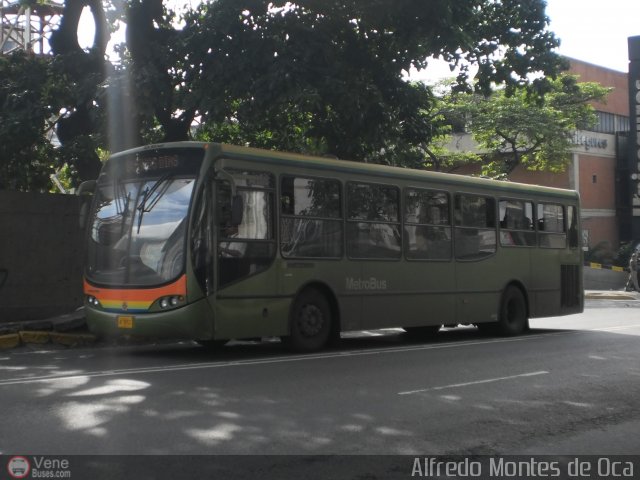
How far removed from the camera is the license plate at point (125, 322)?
39.7ft

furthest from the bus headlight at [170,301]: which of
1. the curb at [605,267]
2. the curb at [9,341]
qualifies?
the curb at [605,267]

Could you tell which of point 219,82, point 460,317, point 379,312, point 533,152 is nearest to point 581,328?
point 460,317

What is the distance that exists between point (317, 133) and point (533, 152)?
29028 mm

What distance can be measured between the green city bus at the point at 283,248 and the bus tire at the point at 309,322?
22 mm

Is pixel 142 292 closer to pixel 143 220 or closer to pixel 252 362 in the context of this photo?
pixel 143 220

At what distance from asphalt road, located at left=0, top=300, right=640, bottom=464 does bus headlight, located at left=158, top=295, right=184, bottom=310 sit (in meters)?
0.80

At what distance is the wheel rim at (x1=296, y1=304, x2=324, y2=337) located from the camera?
44.0 ft

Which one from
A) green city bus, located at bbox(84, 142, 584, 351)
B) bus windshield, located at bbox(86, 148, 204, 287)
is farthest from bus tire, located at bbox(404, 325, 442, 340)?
bus windshield, located at bbox(86, 148, 204, 287)

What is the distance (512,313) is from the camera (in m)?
17.8

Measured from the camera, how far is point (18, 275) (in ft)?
52.4

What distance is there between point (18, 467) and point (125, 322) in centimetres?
627

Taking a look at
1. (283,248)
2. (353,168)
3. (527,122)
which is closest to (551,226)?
(353,168)

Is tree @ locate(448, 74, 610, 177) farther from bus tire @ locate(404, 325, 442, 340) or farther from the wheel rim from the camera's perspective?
the wheel rim

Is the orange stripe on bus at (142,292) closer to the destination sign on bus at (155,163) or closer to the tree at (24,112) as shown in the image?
the destination sign on bus at (155,163)
